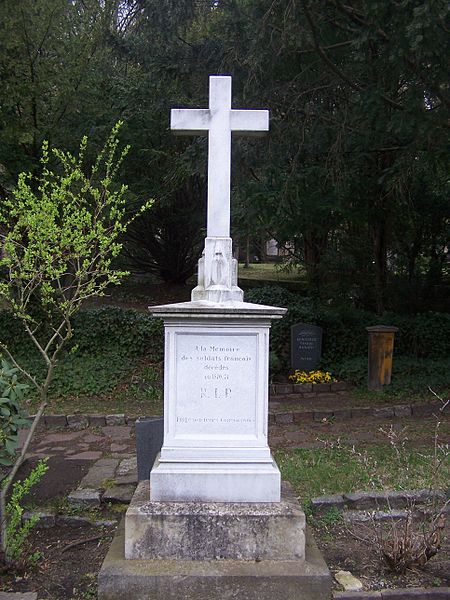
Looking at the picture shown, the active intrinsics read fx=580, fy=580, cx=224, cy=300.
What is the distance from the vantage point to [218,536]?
3.44 metres

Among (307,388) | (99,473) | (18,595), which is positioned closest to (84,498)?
(99,473)

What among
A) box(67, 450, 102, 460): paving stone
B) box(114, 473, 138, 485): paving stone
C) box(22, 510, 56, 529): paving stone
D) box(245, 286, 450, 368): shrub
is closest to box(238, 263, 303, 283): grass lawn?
box(245, 286, 450, 368): shrub

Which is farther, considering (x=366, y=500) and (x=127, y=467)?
(x=127, y=467)

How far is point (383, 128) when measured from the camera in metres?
7.21

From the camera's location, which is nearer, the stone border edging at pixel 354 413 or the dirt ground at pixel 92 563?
the dirt ground at pixel 92 563

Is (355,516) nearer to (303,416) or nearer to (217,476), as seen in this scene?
(217,476)

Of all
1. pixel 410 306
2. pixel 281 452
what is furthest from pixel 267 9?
pixel 410 306

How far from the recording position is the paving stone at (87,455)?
6488 millimetres

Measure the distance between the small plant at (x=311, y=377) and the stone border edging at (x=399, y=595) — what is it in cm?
661

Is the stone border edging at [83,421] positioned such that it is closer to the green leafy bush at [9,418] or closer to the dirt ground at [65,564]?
the dirt ground at [65,564]

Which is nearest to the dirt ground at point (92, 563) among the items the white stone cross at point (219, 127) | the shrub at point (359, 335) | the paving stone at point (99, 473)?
the paving stone at point (99, 473)

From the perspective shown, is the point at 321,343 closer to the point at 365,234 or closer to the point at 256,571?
the point at 365,234

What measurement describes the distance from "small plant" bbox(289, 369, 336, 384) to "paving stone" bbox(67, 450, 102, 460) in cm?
421

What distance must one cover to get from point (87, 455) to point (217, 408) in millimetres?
3514
